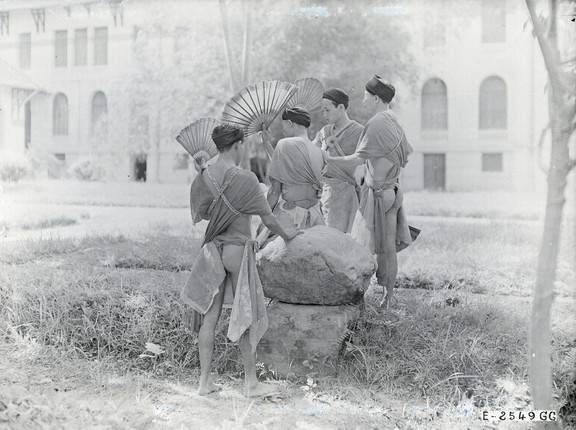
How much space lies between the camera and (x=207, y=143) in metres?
4.30

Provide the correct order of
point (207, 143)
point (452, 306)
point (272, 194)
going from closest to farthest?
point (207, 143), point (272, 194), point (452, 306)

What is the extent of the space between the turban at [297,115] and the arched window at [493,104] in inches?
287

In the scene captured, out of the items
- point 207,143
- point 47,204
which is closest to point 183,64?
point 47,204

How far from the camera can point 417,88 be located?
40.4ft

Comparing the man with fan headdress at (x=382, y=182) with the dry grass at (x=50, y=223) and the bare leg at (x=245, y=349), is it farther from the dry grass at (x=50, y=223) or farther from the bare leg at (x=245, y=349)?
the dry grass at (x=50, y=223)

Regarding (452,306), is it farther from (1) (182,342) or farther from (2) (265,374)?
(1) (182,342)

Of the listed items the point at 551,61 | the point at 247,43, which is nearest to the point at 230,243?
the point at 551,61

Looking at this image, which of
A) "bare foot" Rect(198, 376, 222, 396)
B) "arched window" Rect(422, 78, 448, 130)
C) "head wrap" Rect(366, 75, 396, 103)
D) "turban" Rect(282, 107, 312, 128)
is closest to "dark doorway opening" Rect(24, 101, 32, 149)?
"turban" Rect(282, 107, 312, 128)

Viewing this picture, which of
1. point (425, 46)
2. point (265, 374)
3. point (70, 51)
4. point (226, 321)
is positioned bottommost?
point (265, 374)

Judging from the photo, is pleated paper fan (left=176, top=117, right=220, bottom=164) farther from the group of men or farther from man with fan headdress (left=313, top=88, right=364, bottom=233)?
man with fan headdress (left=313, top=88, right=364, bottom=233)

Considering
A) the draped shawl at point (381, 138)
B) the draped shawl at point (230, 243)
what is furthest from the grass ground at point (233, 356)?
the draped shawl at point (381, 138)

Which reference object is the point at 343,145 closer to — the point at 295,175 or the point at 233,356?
the point at 295,175

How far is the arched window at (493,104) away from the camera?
36.4 ft

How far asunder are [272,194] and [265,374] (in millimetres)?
1415
